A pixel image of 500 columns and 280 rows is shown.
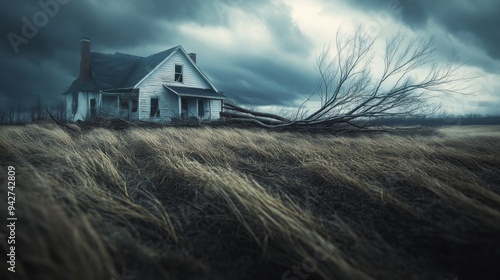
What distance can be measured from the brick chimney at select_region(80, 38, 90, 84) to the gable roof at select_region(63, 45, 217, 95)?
11.7 inches

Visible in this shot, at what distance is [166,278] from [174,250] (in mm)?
302

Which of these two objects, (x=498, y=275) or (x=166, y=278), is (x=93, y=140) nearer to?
(x=166, y=278)

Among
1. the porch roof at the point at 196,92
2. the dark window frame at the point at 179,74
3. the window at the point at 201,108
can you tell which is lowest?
the window at the point at 201,108

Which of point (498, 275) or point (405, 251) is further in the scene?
point (405, 251)

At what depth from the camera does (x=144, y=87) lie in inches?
691

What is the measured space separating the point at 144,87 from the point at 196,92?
12.4 ft

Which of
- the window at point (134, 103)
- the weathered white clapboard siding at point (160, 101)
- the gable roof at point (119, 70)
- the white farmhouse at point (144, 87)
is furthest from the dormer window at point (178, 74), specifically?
the window at point (134, 103)

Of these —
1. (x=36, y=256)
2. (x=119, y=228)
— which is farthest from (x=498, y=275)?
(x=36, y=256)

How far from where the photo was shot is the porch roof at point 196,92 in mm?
18144

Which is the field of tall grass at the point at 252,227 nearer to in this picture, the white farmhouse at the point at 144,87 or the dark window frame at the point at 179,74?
the white farmhouse at the point at 144,87

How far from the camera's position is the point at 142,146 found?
15.9ft

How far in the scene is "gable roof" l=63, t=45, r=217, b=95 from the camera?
59.9 ft

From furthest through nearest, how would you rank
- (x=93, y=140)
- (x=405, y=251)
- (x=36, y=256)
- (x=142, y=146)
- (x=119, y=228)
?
(x=93, y=140)
(x=142, y=146)
(x=119, y=228)
(x=405, y=251)
(x=36, y=256)

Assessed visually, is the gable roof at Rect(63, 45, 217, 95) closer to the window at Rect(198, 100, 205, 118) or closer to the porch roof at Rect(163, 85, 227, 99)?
the porch roof at Rect(163, 85, 227, 99)
